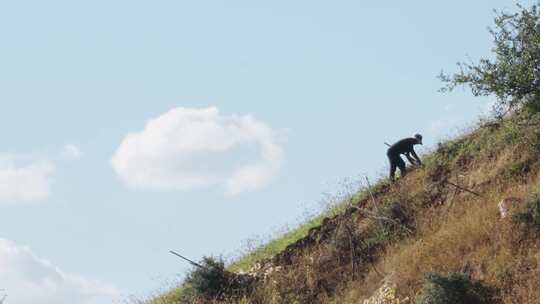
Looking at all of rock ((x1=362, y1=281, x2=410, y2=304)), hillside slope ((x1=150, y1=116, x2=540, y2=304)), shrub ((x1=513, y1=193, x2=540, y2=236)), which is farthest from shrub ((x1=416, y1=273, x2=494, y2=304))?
shrub ((x1=513, y1=193, x2=540, y2=236))

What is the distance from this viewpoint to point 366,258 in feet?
76.9

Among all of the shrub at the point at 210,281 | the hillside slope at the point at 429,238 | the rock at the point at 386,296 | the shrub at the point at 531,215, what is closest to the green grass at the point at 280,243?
the hillside slope at the point at 429,238

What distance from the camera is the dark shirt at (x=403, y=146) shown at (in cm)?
2644

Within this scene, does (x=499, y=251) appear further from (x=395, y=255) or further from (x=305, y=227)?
(x=305, y=227)

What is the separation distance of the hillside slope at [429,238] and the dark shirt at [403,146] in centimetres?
62

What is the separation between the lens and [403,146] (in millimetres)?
26641

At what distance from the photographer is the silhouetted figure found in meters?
26.5

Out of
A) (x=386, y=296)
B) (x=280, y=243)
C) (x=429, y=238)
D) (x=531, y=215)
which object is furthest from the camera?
(x=280, y=243)

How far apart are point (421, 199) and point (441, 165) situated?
6.02 feet

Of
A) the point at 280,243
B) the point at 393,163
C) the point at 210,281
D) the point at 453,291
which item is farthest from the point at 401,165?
the point at 453,291

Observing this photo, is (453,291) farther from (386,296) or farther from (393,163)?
(393,163)

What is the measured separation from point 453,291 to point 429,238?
3.32 metres

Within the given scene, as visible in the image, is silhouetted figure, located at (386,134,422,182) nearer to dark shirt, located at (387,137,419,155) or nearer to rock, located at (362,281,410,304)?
dark shirt, located at (387,137,419,155)

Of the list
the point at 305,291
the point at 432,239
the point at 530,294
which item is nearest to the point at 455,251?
the point at 432,239
